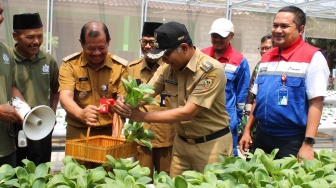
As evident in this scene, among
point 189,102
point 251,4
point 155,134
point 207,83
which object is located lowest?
point 155,134

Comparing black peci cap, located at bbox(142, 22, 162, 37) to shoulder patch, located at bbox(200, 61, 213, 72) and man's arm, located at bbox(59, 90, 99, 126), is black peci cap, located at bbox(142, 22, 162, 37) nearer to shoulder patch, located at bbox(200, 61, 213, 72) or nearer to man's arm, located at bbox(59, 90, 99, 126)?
man's arm, located at bbox(59, 90, 99, 126)

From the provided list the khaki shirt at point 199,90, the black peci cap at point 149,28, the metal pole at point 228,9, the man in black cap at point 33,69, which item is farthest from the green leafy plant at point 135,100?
the metal pole at point 228,9

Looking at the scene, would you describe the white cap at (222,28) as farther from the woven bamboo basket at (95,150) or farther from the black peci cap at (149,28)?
the woven bamboo basket at (95,150)

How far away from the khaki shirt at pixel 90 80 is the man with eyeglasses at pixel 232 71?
1.07 metres

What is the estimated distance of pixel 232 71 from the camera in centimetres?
365

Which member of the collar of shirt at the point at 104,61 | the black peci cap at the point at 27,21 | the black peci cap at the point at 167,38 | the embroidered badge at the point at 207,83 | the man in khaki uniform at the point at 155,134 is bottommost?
the man in khaki uniform at the point at 155,134

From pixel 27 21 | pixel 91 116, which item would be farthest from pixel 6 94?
pixel 27 21

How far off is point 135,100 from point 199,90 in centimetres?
43

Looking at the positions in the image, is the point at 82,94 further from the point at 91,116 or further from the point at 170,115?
the point at 170,115

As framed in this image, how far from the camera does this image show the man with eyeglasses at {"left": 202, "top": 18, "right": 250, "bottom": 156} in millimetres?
3633

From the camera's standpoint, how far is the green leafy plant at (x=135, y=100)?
2143mm

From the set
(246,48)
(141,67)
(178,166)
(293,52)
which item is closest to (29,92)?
(141,67)

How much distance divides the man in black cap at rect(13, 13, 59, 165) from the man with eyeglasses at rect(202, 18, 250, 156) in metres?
1.44

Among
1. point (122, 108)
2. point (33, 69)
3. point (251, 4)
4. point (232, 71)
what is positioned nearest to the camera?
point (122, 108)
